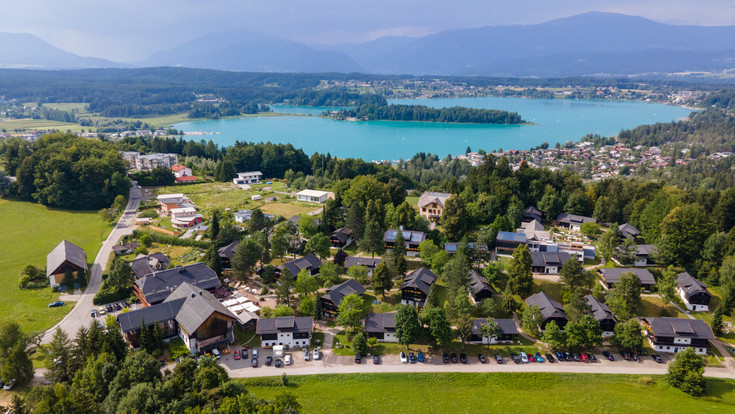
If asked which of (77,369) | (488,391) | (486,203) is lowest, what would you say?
(488,391)

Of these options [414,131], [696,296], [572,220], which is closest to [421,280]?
[696,296]

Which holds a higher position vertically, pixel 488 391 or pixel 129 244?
pixel 129 244

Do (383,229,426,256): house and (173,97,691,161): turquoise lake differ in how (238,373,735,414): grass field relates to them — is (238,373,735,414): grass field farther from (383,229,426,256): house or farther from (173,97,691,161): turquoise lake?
(173,97,691,161): turquoise lake

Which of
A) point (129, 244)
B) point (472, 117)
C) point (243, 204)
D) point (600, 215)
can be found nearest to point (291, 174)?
point (243, 204)

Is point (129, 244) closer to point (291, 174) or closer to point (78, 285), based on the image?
point (78, 285)

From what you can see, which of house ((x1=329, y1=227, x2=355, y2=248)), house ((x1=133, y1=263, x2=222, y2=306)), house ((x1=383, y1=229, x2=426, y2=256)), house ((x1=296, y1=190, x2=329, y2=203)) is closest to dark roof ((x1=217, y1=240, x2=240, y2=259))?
house ((x1=133, y1=263, x2=222, y2=306))

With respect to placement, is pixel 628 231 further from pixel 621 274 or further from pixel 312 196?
pixel 312 196
